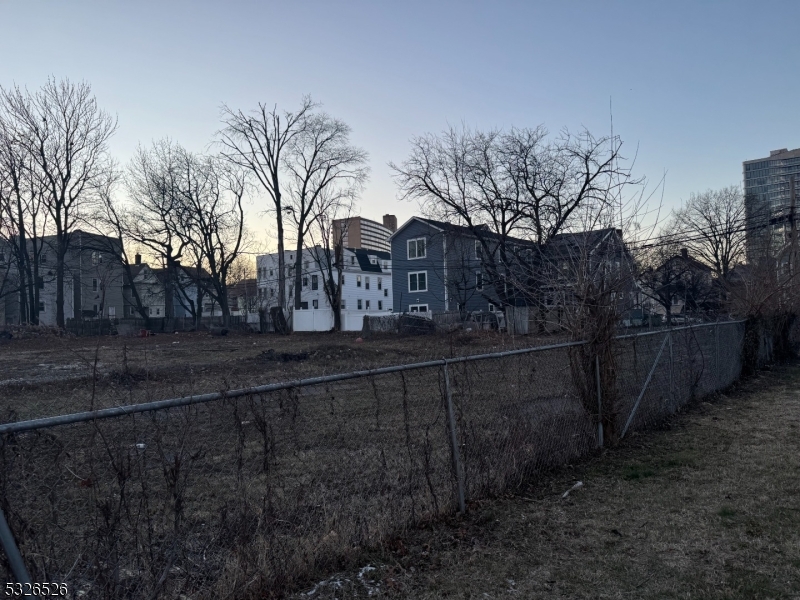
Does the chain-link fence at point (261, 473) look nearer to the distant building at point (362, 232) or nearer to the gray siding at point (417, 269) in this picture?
the gray siding at point (417, 269)

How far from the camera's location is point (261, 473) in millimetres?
3449

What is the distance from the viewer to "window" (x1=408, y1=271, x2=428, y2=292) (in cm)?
4100

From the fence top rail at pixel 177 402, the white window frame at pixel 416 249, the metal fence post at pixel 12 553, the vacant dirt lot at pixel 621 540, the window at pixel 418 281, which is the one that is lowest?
the vacant dirt lot at pixel 621 540

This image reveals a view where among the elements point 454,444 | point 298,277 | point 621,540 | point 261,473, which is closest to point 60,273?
point 298,277

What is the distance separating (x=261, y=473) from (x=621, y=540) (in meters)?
2.58

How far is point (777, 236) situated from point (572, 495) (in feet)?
87.9

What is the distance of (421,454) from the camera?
4387 millimetres

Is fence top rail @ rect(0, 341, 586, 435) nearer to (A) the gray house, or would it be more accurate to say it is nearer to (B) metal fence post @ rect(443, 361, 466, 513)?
(B) metal fence post @ rect(443, 361, 466, 513)

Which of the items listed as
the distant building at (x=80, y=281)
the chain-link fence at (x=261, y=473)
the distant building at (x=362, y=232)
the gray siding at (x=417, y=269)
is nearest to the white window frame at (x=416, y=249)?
the gray siding at (x=417, y=269)

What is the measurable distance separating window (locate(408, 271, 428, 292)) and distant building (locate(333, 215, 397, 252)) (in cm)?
357

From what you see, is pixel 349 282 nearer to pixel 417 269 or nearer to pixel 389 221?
pixel 417 269

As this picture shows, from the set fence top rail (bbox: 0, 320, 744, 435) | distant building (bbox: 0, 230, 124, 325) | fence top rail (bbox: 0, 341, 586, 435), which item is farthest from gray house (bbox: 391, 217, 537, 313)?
fence top rail (bbox: 0, 341, 586, 435)

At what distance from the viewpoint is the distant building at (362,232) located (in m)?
43.3

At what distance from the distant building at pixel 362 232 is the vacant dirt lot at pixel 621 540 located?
3805cm
